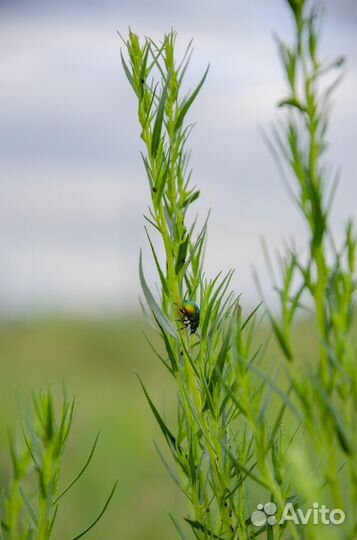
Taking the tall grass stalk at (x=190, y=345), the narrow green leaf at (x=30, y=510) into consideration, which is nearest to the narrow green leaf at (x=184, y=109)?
the tall grass stalk at (x=190, y=345)

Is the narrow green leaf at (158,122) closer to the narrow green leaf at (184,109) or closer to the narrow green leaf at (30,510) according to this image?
the narrow green leaf at (184,109)

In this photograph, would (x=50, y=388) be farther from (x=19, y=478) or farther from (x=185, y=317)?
(x=185, y=317)

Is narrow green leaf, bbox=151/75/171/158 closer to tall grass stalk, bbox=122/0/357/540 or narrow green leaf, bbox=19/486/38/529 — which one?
tall grass stalk, bbox=122/0/357/540

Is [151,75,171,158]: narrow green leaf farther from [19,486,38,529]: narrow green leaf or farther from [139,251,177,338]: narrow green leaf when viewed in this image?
[19,486,38,529]: narrow green leaf

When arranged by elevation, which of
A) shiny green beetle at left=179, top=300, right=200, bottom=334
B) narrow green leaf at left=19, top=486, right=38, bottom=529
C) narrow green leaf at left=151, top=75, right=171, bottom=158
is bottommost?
narrow green leaf at left=19, top=486, right=38, bottom=529

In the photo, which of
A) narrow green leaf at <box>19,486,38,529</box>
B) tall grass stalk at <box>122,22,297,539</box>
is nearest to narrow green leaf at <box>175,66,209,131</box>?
tall grass stalk at <box>122,22,297,539</box>

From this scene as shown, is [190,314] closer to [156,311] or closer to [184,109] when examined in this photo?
[156,311]

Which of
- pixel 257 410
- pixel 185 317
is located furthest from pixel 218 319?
pixel 257 410

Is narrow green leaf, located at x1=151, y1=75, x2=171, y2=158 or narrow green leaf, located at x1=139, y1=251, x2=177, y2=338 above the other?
narrow green leaf, located at x1=151, y1=75, x2=171, y2=158
